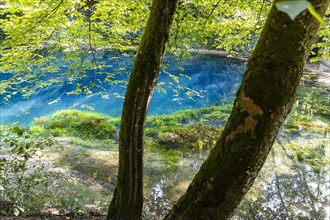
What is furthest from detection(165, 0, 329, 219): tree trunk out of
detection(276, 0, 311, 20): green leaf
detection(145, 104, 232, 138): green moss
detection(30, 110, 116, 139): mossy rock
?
detection(30, 110, 116, 139): mossy rock

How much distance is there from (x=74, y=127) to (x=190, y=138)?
12.0 ft

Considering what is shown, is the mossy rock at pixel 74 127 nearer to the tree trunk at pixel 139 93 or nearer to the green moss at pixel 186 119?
the green moss at pixel 186 119

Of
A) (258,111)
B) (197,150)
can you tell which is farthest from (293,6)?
(197,150)

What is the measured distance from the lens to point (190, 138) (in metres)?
7.75

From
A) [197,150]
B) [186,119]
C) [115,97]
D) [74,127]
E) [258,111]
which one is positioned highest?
[258,111]

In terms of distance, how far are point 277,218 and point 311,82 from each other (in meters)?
12.6

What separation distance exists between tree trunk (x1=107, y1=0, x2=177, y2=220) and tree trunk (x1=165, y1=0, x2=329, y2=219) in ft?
2.94

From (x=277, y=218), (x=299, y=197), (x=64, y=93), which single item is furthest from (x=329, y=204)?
(x=64, y=93)

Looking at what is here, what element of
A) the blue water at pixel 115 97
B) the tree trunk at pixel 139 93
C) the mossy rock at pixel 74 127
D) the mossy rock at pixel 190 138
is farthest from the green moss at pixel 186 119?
the tree trunk at pixel 139 93

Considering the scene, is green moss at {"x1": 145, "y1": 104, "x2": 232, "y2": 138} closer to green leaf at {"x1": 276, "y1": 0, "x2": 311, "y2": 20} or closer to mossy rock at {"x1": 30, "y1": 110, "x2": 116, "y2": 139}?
mossy rock at {"x1": 30, "y1": 110, "x2": 116, "y2": 139}

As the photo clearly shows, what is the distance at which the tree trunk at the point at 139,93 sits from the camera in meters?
2.20

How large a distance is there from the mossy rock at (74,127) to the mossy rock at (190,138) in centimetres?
174

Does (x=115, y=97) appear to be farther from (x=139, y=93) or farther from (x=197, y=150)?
(x=139, y=93)

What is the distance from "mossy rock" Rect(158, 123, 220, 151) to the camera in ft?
24.2
